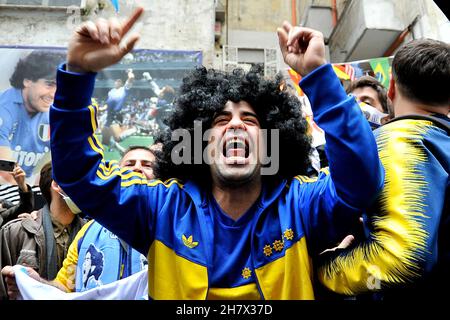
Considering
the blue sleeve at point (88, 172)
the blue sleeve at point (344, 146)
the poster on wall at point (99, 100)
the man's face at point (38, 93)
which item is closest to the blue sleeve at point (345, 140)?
the blue sleeve at point (344, 146)

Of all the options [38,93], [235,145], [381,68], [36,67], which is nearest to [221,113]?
[235,145]

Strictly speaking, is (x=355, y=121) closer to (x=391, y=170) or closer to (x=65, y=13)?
(x=391, y=170)

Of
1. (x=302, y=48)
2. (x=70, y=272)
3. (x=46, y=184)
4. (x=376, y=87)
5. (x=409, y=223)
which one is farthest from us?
(x=46, y=184)

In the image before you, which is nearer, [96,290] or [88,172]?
[88,172]

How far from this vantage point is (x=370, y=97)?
11.9 feet

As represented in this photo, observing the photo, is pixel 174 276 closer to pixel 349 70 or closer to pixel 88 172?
pixel 88 172

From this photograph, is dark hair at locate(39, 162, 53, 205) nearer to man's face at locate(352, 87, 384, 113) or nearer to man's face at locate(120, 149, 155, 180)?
man's face at locate(120, 149, 155, 180)

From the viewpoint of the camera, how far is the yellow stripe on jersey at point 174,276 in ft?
6.35

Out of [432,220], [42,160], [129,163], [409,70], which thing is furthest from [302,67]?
[42,160]

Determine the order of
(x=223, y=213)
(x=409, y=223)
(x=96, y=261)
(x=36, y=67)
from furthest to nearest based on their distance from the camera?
1. (x=36, y=67)
2. (x=96, y=261)
3. (x=223, y=213)
4. (x=409, y=223)

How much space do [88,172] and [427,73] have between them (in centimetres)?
160

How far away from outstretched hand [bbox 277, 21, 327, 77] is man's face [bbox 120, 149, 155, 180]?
73.6 inches

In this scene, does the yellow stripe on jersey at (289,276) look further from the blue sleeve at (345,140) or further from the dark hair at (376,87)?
the dark hair at (376,87)
